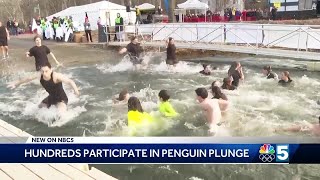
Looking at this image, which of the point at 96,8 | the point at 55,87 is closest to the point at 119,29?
the point at 96,8

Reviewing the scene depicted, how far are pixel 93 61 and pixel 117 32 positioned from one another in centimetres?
542

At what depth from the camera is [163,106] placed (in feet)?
24.6

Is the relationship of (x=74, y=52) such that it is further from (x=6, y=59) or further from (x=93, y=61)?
(x=6, y=59)

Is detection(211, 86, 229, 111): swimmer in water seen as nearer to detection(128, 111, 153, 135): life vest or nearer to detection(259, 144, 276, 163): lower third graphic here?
detection(128, 111, 153, 135): life vest

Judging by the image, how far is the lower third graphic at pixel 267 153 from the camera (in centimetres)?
247

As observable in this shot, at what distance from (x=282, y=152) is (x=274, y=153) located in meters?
0.05

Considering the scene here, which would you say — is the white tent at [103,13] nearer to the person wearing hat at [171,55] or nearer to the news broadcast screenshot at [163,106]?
Answer: the news broadcast screenshot at [163,106]

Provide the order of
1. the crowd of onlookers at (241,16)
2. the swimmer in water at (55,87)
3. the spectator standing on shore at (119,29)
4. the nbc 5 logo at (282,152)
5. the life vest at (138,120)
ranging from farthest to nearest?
the crowd of onlookers at (241,16) → the spectator standing on shore at (119,29) → the swimmer in water at (55,87) → the life vest at (138,120) → the nbc 5 logo at (282,152)

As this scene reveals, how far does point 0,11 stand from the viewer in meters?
35.7

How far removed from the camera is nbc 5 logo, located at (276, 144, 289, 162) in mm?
2441

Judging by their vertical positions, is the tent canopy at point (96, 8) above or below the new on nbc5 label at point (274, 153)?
above

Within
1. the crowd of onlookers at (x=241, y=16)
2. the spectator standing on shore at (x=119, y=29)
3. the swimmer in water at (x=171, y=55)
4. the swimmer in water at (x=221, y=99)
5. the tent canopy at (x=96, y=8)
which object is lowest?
the swimmer in water at (x=221, y=99)

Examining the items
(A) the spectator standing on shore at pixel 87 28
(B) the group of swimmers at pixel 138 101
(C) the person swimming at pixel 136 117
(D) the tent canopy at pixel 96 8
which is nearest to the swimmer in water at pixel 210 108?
(B) the group of swimmers at pixel 138 101

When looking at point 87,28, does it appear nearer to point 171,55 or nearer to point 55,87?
point 171,55
